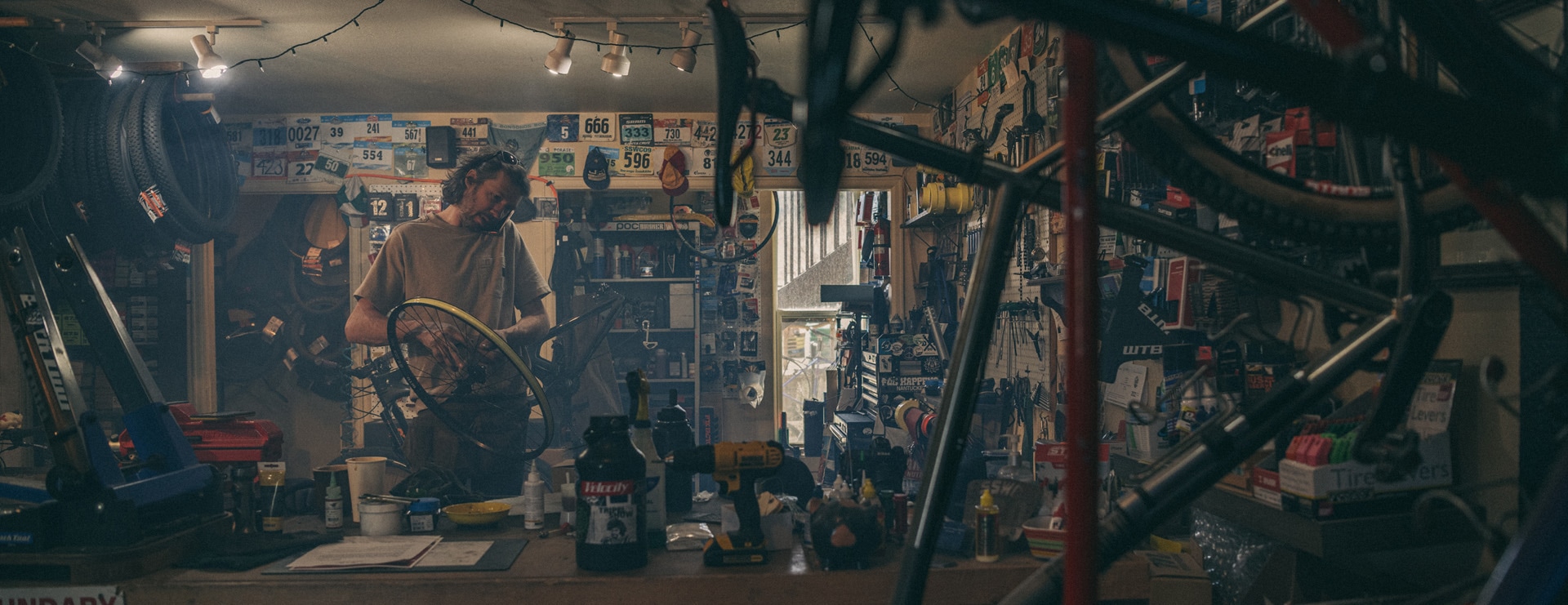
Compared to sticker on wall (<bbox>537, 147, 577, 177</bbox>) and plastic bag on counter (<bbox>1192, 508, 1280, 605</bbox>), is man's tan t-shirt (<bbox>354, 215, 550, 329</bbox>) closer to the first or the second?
sticker on wall (<bbox>537, 147, 577, 177</bbox>)

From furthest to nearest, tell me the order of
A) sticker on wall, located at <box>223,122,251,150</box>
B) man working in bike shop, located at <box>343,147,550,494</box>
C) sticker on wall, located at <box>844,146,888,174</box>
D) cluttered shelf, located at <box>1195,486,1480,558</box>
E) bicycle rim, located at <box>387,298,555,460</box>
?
sticker on wall, located at <box>223,122,251,150</box>, sticker on wall, located at <box>844,146,888,174</box>, man working in bike shop, located at <box>343,147,550,494</box>, bicycle rim, located at <box>387,298,555,460</box>, cluttered shelf, located at <box>1195,486,1480,558</box>

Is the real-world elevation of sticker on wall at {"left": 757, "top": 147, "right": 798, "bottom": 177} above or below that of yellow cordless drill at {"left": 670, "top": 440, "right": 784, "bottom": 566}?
above

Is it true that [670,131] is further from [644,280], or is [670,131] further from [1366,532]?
[1366,532]

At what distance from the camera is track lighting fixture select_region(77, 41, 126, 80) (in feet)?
12.1

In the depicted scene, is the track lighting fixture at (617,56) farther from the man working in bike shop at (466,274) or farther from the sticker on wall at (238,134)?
the sticker on wall at (238,134)

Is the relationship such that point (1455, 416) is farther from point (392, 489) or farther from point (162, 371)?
point (162, 371)

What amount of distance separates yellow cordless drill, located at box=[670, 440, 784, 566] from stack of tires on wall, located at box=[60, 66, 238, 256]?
3.81 meters

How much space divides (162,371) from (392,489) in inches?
182

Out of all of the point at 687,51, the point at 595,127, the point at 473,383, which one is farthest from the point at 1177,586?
the point at 595,127

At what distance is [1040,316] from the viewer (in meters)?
3.40

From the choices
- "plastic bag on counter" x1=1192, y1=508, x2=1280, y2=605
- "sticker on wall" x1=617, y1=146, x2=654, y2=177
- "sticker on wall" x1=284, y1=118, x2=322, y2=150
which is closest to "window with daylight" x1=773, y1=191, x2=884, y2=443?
"sticker on wall" x1=617, y1=146, x2=654, y2=177

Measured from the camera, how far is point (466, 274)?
398cm

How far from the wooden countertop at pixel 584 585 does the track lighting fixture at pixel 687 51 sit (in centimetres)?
283

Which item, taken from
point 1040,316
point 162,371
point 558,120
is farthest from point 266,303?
point 1040,316
